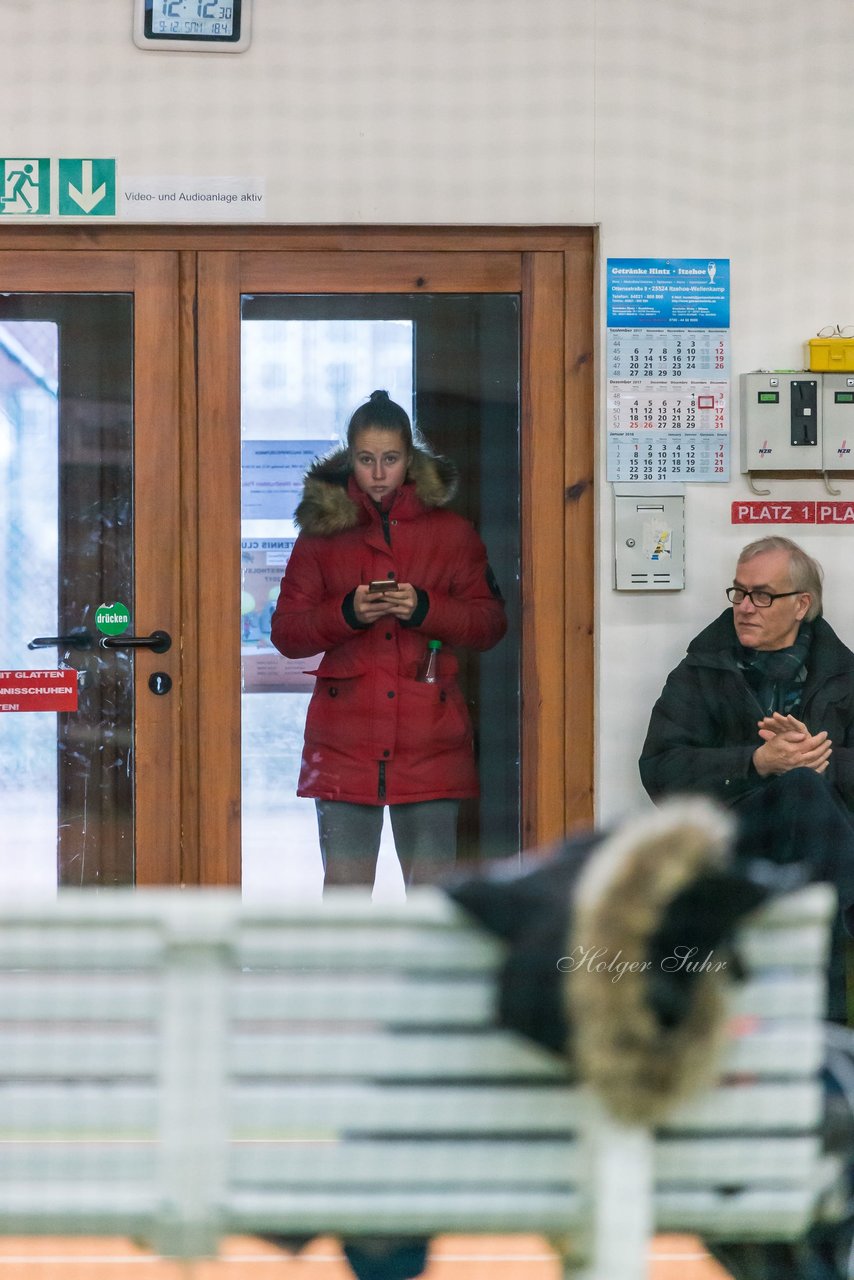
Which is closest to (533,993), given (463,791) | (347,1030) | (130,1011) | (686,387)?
(347,1030)

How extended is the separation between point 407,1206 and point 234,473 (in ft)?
7.90

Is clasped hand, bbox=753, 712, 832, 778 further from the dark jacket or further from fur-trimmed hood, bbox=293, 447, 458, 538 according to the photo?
fur-trimmed hood, bbox=293, 447, 458, 538

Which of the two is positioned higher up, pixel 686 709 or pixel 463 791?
pixel 686 709

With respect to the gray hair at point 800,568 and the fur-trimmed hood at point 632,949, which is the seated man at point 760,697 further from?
the fur-trimmed hood at point 632,949

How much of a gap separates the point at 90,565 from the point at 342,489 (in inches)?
25.5

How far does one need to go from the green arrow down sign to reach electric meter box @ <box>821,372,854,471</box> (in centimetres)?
180

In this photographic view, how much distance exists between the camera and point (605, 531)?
3502mm

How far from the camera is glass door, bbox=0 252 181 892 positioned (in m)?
3.51

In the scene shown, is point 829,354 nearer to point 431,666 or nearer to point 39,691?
point 431,666

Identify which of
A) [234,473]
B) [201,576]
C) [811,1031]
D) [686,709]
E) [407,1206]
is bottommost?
[407,1206]

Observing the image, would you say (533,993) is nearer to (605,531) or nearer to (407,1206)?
(407,1206)

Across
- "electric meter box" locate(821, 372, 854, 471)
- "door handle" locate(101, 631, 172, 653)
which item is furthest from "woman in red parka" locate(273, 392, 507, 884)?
"electric meter box" locate(821, 372, 854, 471)

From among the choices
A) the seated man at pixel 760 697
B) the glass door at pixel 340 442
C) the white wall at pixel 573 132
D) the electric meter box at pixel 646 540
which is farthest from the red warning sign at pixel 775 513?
the glass door at pixel 340 442

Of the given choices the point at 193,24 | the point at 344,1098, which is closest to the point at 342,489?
the point at 193,24
